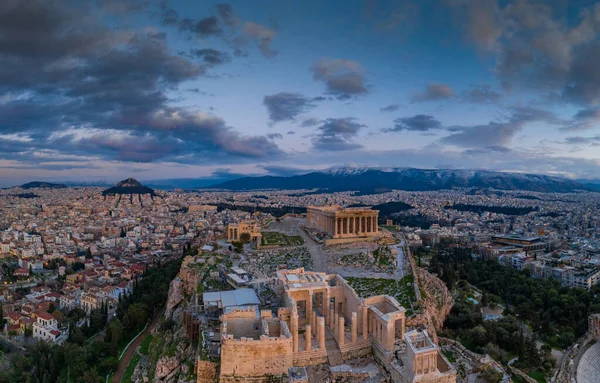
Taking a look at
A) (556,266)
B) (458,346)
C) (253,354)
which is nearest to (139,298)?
(253,354)

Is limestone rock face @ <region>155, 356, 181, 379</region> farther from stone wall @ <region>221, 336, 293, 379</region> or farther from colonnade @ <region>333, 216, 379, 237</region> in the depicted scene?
colonnade @ <region>333, 216, 379, 237</region>

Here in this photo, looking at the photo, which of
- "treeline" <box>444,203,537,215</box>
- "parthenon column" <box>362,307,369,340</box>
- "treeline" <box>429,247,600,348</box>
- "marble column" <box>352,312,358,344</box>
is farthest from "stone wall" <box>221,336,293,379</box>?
"treeline" <box>444,203,537,215</box>

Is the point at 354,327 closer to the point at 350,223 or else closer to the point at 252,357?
the point at 252,357

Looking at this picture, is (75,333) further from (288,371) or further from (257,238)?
(288,371)

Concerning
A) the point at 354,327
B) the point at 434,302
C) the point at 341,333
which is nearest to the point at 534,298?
the point at 434,302

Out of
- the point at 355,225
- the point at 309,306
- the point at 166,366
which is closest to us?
the point at 166,366
